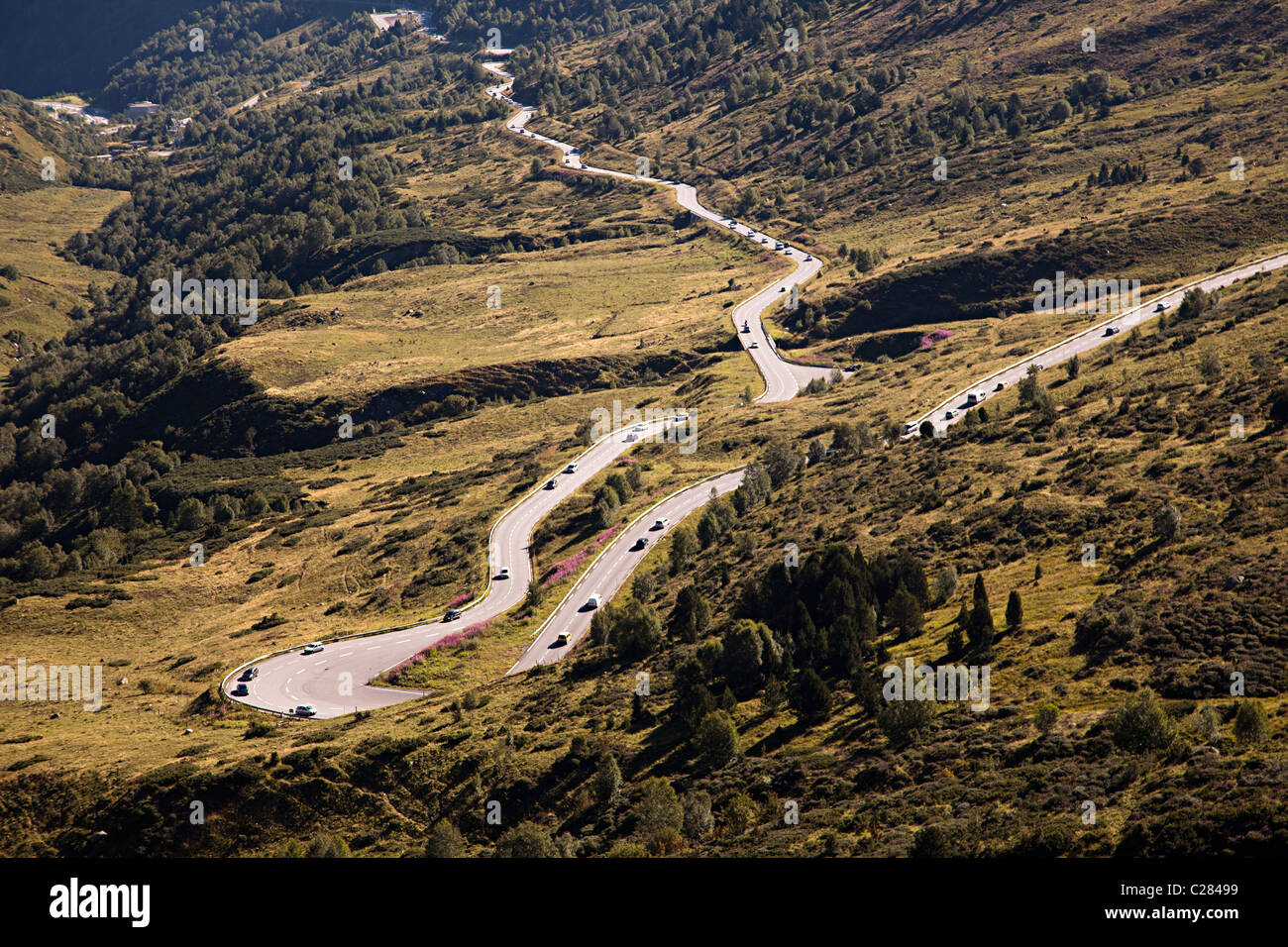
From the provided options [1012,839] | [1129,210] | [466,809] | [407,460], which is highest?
[1129,210]

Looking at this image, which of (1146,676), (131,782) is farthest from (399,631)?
(1146,676)

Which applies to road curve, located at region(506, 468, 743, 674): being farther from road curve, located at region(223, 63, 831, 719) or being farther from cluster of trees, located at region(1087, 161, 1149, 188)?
cluster of trees, located at region(1087, 161, 1149, 188)

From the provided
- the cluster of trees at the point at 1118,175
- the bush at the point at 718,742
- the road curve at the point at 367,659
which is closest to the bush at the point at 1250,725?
the bush at the point at 718,742

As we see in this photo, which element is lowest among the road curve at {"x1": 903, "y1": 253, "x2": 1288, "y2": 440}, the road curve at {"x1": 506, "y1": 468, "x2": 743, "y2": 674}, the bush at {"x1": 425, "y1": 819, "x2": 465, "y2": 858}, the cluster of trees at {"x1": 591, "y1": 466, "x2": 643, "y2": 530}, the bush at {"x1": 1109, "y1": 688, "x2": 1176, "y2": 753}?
the bush at {"x1": 425, "y1": 819, "x2": 465, "y2": 858}

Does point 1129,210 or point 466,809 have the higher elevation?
point 1129,210

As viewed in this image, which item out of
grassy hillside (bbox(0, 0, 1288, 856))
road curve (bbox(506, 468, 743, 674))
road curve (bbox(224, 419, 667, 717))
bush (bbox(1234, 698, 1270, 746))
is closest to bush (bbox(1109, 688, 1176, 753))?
grassy hillside (bbox(0, 0, 1288, 856))

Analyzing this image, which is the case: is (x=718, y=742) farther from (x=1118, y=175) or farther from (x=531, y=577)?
(x=1118, y=175)

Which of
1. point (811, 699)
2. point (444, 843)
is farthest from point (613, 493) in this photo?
point (444, 843)
